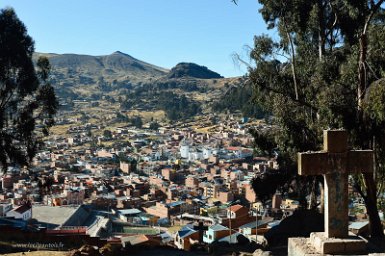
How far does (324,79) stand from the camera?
10164 mm

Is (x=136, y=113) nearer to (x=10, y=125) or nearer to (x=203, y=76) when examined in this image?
(x=203, y=76)

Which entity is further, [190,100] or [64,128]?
[190,100]

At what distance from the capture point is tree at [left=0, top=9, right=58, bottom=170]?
38.1 feet

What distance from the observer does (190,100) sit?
431 ft

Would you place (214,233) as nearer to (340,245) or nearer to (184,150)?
(340,245)

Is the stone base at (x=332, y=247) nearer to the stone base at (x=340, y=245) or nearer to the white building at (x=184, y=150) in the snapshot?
the stone base at (x=340, y=245)

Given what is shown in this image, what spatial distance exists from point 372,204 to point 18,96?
8.86m

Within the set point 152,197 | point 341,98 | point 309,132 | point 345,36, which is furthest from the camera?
point 152,197

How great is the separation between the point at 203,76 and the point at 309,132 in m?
182

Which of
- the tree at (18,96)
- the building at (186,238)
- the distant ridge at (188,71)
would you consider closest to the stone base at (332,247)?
the tree at (18,96)

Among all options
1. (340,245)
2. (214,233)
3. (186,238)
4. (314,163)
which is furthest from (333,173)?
(214,233)

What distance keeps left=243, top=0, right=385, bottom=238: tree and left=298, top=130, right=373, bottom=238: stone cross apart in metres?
2.55

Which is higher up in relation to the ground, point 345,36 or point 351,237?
point 345,36

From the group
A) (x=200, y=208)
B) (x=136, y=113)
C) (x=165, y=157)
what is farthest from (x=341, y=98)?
(x=136, y=113)
